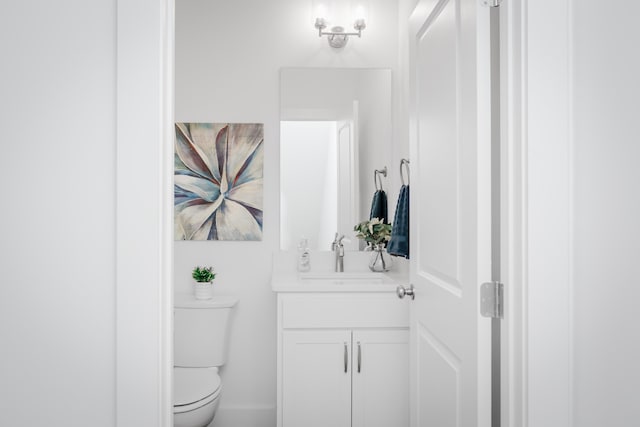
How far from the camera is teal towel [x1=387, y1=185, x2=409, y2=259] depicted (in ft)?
7.13

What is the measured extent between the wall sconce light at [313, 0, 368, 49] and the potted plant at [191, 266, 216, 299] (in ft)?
4.69

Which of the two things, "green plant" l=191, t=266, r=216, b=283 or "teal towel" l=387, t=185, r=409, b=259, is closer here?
"teal towel" l=387, t=185, r=409, b=259

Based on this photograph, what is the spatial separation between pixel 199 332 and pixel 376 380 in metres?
0.91
